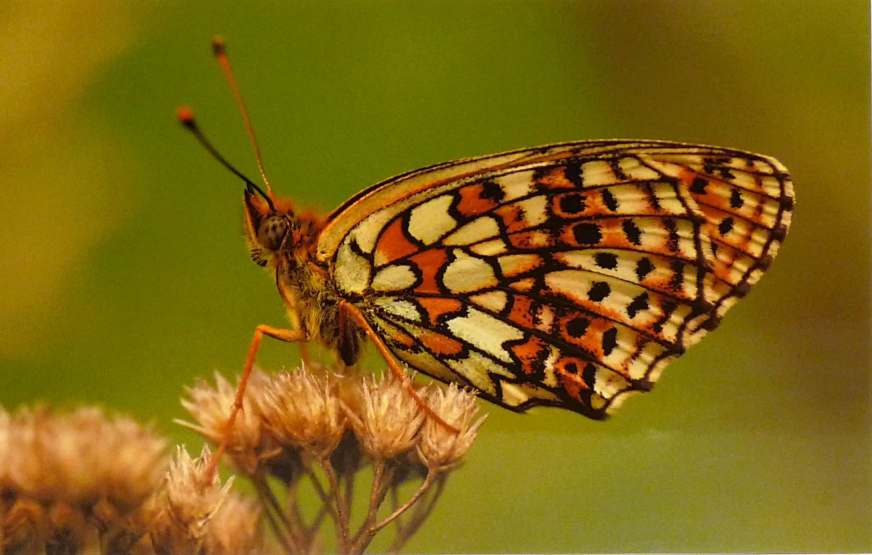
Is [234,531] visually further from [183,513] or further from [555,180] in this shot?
[555,180]

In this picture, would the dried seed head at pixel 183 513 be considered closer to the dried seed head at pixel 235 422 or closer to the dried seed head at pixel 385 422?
the dried seed head at pixel 235 422

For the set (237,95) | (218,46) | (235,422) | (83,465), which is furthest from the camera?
(237,95)

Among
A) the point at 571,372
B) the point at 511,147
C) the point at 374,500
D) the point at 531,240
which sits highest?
the point at 511,147

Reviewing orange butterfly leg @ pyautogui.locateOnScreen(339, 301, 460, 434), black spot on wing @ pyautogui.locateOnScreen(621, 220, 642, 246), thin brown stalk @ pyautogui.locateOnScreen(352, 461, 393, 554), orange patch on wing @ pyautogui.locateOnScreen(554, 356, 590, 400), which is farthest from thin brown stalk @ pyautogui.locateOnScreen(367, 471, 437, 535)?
black spot on wing @ pyautogui.locateOnScreen(621, 220, 642, 246)

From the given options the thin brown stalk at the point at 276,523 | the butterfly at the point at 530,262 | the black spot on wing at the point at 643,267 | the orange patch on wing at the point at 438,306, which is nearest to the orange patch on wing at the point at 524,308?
the butterfly at the point at 530,262

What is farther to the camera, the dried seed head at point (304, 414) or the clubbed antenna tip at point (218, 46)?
the clubbed antenna tip at point (218, 46)

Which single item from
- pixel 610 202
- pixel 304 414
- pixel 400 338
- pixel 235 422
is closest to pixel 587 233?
pixel 610 202

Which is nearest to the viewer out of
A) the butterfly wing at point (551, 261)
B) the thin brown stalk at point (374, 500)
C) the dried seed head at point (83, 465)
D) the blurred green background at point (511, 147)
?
the dried seed head at point (83, 465)
